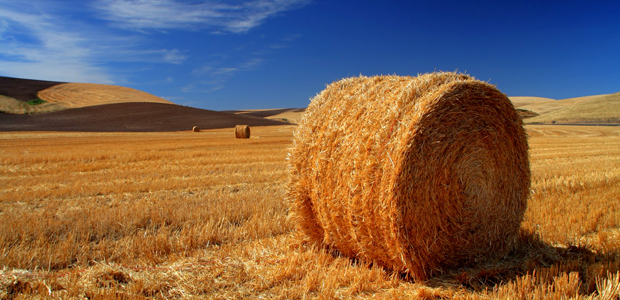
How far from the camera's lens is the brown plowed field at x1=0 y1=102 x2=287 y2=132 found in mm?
37406

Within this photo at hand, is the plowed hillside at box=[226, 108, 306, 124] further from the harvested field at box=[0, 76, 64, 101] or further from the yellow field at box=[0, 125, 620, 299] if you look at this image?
the yellow field at box=[0, 125, 620, 299]

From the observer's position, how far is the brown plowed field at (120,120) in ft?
123

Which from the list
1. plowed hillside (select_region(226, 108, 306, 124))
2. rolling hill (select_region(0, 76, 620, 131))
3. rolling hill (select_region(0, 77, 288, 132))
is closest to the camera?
rolling hill (select_region(0, 77, 288, 132))

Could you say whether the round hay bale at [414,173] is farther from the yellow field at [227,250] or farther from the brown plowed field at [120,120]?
the brown plowed field at [120,120]

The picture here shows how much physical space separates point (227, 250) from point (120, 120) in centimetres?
4406

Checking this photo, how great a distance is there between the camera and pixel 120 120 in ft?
141

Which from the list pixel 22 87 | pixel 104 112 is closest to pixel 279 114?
pixel 104 112

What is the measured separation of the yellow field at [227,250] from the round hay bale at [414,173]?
0.93ft

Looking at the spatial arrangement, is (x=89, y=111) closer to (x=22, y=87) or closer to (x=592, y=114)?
(x=22, y=87)

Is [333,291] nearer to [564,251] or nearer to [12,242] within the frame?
[564,251]

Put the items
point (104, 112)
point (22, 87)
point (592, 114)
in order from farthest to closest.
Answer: point (22, 87), point (592, 114), point (104, 112)

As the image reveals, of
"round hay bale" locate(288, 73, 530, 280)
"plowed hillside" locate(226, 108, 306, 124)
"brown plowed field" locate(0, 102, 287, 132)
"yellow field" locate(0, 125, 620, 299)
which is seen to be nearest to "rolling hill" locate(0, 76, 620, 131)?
"brown plowed field" locate(0, 102, 287, 132)

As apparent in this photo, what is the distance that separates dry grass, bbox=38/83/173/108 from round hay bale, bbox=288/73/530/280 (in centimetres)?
5534

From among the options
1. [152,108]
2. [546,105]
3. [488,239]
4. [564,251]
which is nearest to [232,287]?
[488,239]
